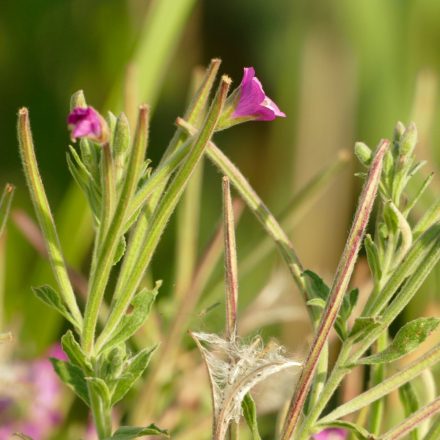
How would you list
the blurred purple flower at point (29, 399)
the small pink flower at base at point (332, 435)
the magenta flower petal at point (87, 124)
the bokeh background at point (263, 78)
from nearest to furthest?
1. the magenta flower petal at point (87, 124)
2. the small pink flower at base at point (332, 435)
3. the blurred purple flower at point (29, 399)
4. the bokeh background at point (263, 78)

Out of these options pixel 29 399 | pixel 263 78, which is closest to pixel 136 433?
pixel 29 399

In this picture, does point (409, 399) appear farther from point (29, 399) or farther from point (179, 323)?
point (29, 399)

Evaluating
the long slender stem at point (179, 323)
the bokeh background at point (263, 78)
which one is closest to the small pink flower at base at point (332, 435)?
the long slender stem at point (179, 323)

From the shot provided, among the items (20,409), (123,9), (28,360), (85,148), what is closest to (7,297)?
(28,360)

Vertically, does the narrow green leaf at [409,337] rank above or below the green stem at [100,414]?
above

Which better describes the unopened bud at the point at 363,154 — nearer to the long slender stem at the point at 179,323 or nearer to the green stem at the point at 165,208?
the green stem at the point at 165,208

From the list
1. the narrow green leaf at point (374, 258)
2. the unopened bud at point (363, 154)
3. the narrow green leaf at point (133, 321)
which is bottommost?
the narrow green leaf at point (133, 321)

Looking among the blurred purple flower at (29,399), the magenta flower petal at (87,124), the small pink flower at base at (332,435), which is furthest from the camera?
the blurred purple flower at (29,399)
